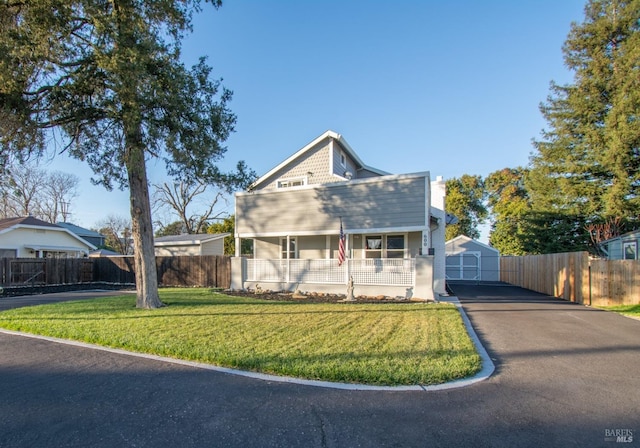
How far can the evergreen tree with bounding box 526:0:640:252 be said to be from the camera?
22562 mm

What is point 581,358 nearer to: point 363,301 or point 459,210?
point 363,301

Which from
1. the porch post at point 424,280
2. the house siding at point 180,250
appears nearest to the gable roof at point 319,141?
the porch post at point 424,280

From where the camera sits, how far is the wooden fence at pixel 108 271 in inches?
765

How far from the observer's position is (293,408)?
3.97m

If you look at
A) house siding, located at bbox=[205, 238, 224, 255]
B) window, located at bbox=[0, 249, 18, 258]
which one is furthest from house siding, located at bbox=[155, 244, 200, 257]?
window, located at bbox=[0, 249, 18, 258]

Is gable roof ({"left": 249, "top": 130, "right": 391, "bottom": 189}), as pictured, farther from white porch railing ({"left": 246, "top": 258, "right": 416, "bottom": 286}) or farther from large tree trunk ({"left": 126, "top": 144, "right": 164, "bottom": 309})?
large tree trunk ({"left": 126, "top": 144, "right": 164, "bottom": 309})

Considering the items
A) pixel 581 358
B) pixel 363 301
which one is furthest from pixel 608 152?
pixel 581 358

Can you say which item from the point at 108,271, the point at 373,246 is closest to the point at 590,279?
the point at 373,246

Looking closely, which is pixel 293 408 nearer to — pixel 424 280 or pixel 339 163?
pixel 424 280

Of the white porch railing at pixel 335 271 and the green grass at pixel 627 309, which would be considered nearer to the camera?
the green grass at pixel 627 309

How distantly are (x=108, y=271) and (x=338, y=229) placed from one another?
16568 millimetres

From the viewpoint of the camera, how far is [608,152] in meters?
23.0

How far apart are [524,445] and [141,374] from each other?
15.7 feet

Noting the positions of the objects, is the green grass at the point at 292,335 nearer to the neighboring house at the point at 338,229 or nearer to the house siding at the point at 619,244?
the neighboring house at the point at 338,229
